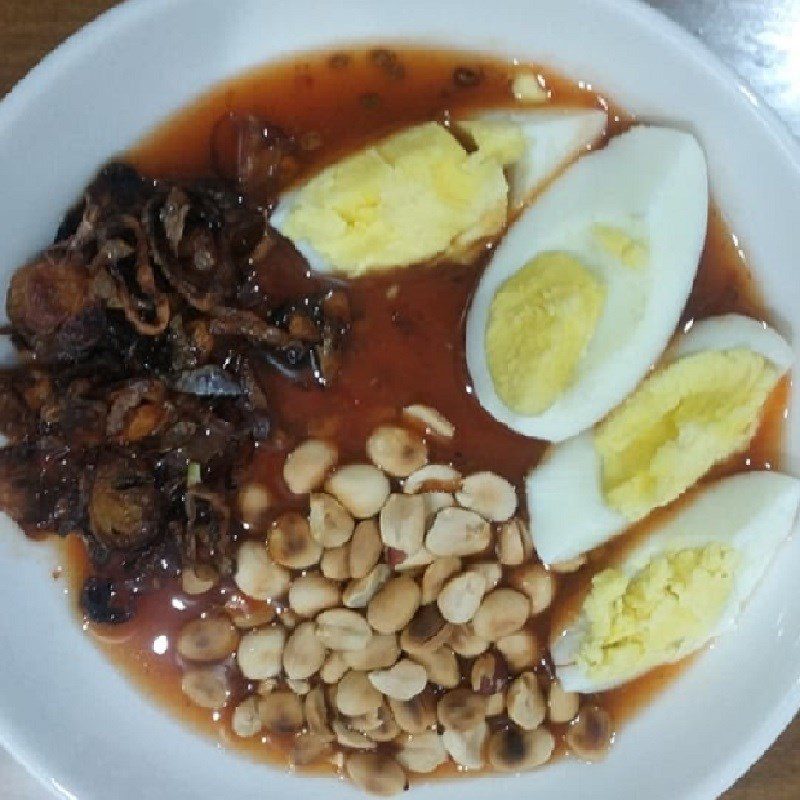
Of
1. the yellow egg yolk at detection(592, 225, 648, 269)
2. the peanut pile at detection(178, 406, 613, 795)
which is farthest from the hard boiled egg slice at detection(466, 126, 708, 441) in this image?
the peanut pile at detection(178, 406, 613, 795)

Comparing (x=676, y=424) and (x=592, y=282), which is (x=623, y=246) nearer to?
(x=592, y=282)

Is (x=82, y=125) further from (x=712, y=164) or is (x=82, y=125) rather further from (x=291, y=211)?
(x=712, y=164)

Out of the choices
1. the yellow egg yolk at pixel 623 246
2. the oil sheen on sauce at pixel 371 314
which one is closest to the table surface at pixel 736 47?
the oil sheen on sauce at pixel 371 314

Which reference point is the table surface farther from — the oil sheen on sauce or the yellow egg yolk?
the yellow egg yolk

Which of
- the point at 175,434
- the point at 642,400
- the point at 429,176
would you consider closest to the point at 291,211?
the point at 429,176

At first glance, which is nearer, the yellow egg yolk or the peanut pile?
the yellow egg yolk

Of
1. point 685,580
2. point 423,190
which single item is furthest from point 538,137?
point 685,580
